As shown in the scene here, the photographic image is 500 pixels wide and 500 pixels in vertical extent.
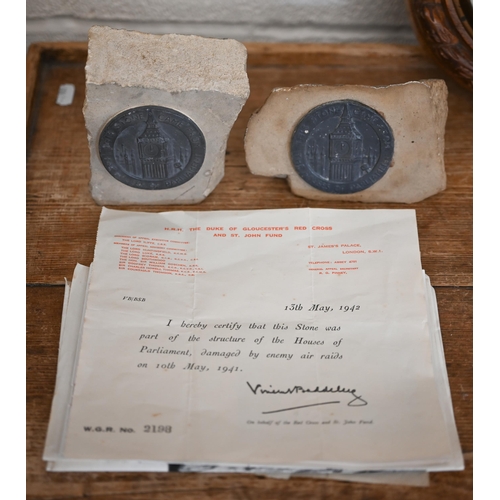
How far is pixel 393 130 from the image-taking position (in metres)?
0.90

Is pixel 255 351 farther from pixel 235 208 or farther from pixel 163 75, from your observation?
pixel 163 75

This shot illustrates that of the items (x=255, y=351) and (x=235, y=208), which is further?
(x=235, y=208)

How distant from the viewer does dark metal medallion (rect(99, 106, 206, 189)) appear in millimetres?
856

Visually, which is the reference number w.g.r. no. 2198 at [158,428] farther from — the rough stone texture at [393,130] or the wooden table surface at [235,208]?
the rough stone texture at [393,130]

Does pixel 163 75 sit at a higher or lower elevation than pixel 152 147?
higher

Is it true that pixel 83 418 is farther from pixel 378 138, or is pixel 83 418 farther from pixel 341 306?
pixel 378 138

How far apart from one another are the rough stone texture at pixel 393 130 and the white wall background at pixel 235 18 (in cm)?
31

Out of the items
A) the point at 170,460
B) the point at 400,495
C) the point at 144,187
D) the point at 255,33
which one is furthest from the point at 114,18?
the point at 400,495

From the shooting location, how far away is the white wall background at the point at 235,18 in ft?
3.57

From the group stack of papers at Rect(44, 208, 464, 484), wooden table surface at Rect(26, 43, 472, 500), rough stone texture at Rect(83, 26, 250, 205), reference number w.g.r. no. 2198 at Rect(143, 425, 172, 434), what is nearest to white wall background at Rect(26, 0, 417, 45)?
wooden table surface at Rect(26, 43, 472, 500)

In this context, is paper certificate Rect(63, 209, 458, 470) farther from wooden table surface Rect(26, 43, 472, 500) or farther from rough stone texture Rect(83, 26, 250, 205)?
rough stone texture Rect(83, 26, 250, 205)

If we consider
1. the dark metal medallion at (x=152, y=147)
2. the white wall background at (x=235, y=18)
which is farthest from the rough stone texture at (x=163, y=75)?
Answer: the white wall background at (x=235, y=18)

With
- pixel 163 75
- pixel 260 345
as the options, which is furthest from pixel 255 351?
pixel 163 75

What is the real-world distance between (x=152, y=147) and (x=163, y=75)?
114 millimetres
